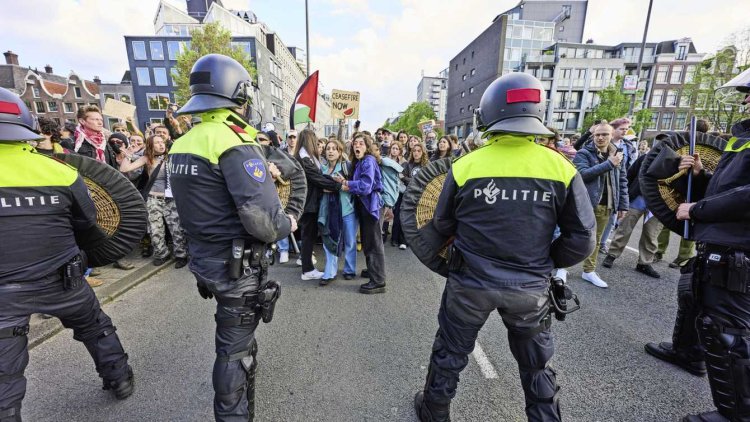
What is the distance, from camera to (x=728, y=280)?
1915 millimetres

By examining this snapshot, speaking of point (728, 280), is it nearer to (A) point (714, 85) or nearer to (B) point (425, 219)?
(B) point (425, 219)

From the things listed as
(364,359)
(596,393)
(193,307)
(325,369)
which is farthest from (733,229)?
(193,307)

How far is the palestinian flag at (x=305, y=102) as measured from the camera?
22.3ft

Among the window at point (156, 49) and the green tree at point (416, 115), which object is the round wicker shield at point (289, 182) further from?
the green tree at point (416, 115)

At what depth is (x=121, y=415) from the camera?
2.23 metres

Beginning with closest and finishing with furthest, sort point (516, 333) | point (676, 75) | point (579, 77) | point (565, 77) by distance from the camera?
point (516, 333) → point (579, 77) → point (565, 77) → point (676, 75)

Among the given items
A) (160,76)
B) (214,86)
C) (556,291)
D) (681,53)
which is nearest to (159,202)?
(214,86)

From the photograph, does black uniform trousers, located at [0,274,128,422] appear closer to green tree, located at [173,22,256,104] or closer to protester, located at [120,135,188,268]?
protester, located at [120,135,188,268]

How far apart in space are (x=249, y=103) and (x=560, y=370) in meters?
3.40

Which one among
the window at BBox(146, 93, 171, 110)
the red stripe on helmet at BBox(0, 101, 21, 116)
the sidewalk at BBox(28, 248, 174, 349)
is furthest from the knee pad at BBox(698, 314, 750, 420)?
the window at BBox(146, 93, 171, 110)

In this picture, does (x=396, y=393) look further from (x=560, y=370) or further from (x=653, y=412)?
(x=653, y=412)

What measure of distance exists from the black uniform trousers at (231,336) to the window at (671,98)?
55.1 meters

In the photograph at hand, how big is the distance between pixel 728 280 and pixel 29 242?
4.16 m

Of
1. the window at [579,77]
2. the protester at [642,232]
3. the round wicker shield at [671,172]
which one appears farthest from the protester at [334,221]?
the window at [579,77]
